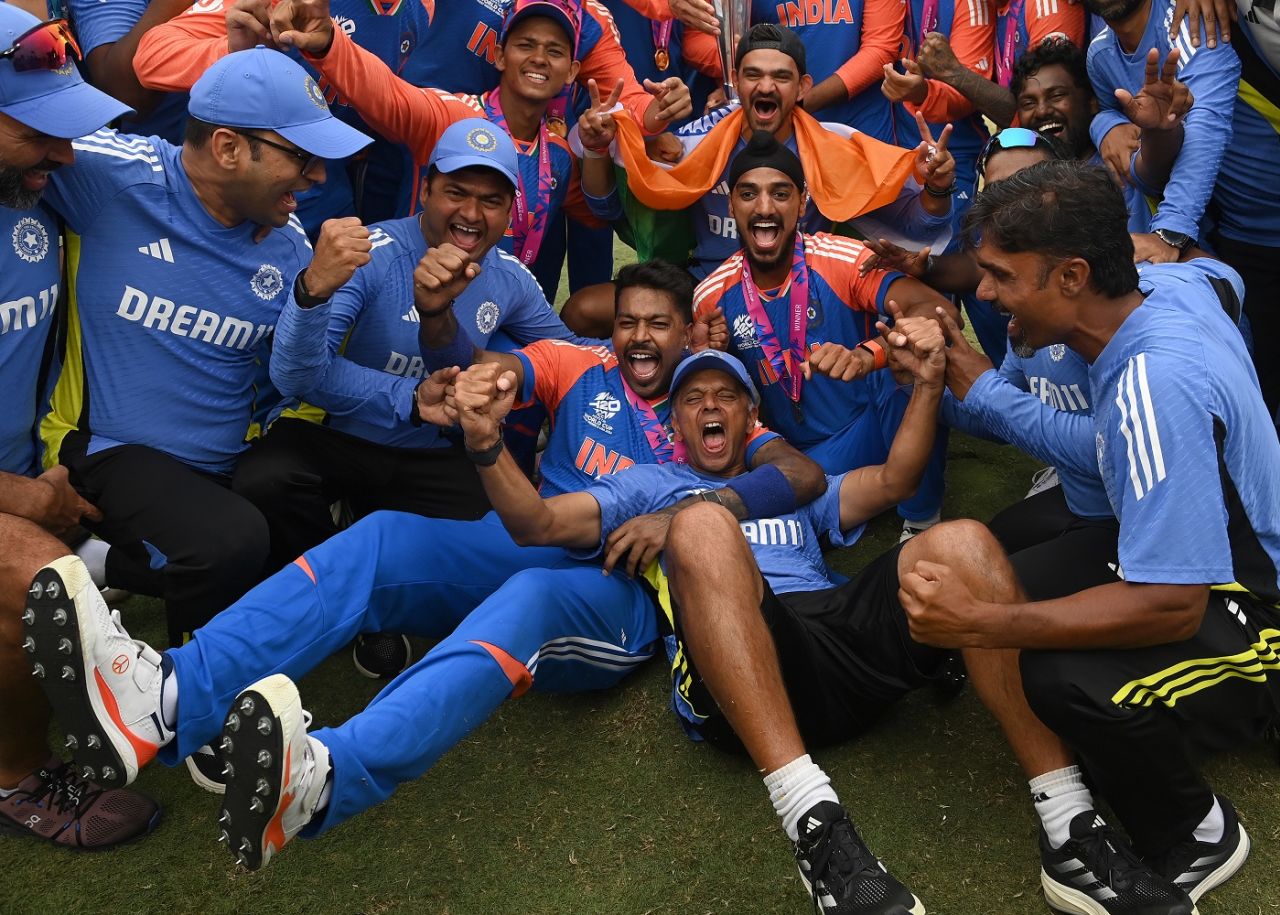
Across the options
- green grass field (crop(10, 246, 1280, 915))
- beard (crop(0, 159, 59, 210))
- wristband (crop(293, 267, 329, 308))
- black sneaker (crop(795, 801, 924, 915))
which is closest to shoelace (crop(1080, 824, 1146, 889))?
green grass field (crop(10, 246, 1280, 915))

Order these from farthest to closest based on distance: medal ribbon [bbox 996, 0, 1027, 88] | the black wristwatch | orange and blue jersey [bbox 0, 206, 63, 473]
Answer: medal ribbon [bbox 996, 0, 1027, 88] → the black wristwatch → orange and blue jersey [bbox 0, 206, 63, 473]

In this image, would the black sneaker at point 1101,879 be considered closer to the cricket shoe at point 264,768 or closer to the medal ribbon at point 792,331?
the cricket shoe at point 264,768

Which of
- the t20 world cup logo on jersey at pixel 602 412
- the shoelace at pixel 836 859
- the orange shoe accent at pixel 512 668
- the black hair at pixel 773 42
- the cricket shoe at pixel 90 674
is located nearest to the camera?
the cricket shoe at pixel 90 674

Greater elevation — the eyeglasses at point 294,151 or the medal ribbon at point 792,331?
the eyeglasses at point 294,151

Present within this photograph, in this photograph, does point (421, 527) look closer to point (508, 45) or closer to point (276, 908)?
point (276, 908)

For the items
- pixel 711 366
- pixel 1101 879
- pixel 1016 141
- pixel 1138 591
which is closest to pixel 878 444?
pixel 711 366

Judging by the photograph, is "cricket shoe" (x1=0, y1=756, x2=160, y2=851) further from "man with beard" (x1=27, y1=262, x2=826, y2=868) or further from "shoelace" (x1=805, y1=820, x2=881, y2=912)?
"shoelace" (x1=805, y1=820, x2=881, y2=912)

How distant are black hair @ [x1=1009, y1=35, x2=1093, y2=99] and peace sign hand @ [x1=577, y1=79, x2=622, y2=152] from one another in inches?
76.6

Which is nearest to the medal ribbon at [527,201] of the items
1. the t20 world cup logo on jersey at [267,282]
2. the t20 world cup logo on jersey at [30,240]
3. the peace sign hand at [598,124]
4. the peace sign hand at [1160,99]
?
the peace sign hand at [598,124]

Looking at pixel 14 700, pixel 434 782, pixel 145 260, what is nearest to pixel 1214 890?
pixel 434 782

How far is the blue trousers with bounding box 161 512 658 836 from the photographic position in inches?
136

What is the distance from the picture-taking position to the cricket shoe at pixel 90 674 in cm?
314

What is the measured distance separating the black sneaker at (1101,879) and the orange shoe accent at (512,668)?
161cm

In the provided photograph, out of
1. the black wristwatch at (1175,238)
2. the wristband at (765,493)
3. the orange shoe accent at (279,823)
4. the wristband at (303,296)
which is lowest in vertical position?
the orange shoe accent at (279,823)
